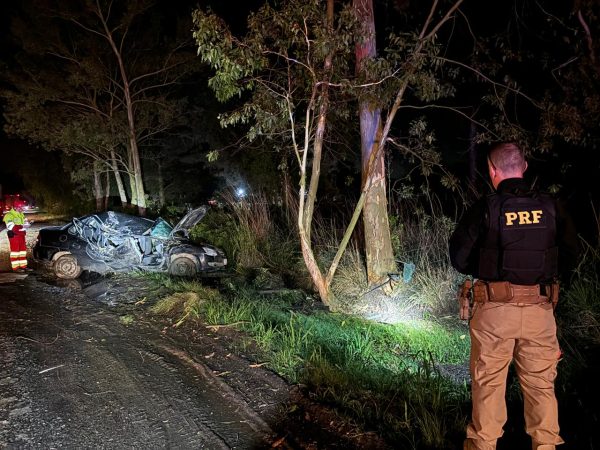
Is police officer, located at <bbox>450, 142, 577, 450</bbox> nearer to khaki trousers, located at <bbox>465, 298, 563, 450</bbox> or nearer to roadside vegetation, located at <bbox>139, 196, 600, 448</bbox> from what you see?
khaki trousers, located at <bbox>465, 298, 563, 450</bbox>

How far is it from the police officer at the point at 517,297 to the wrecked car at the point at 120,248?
7.35m

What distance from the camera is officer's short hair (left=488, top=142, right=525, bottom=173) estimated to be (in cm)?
298

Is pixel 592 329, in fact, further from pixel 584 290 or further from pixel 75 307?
pixel 75 307

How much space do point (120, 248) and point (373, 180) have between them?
18.2 ft

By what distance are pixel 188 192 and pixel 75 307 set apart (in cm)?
2131

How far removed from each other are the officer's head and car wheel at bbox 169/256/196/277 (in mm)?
7693

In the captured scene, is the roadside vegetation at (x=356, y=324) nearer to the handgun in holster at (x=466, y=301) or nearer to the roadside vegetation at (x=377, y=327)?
the roadside vegetation at (x=377, y=327)

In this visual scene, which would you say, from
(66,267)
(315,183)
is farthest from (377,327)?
(66,267)

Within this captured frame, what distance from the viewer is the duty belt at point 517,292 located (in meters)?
2.88

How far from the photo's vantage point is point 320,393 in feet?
13.6

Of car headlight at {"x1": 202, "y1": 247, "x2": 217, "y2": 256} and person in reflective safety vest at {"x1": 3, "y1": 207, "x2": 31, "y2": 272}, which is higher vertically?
person in reflective safety vest at {"x1": 3, "y1": 207, "x2": 31, "y2": 272}

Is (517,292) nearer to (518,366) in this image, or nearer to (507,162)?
(518,366)

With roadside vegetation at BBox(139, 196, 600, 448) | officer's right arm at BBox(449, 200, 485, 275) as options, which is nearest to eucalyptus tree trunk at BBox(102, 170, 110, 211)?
roadside vegetation at BBox(139, 196, 600, 448)

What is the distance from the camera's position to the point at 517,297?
114 inches
